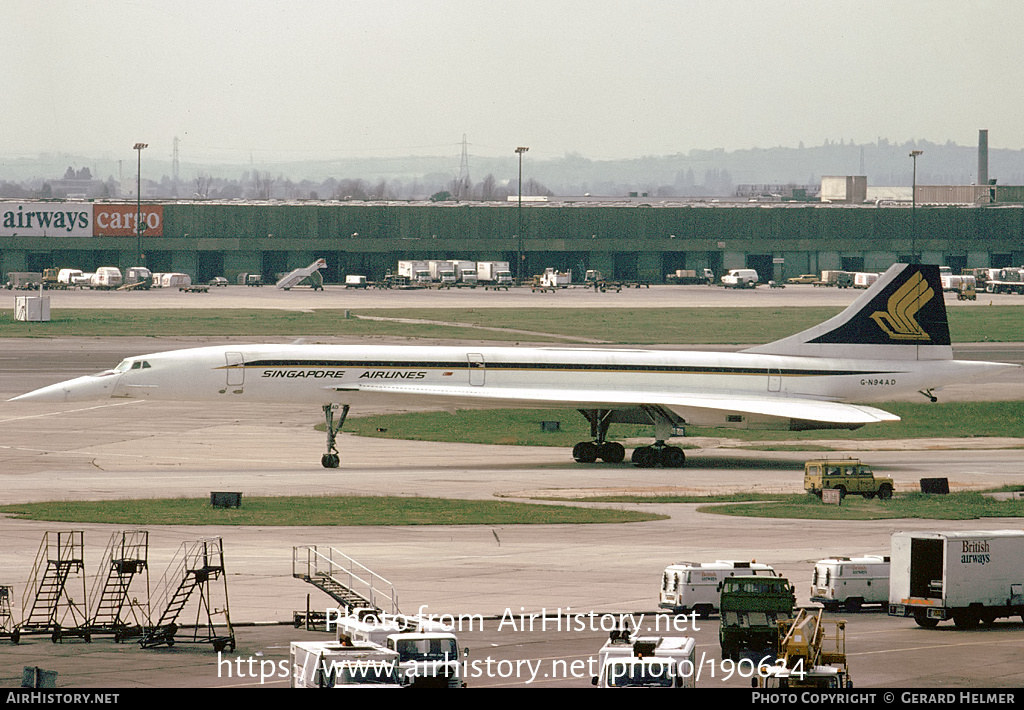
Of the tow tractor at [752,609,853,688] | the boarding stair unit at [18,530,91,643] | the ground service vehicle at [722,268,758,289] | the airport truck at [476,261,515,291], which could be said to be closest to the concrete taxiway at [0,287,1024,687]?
the boarding stair unit at [18,530,91,643]

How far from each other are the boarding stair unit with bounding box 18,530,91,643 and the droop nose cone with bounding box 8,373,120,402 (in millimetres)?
19469

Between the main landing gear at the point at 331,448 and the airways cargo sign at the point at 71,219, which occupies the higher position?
the airways cargo sign at the point at 71,219

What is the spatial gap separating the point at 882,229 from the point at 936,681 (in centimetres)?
17532

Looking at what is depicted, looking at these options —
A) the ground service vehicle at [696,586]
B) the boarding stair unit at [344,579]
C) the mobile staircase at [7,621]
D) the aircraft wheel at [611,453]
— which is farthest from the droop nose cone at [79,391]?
the ground service vehicle at [696,586]

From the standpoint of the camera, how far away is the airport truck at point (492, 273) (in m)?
176

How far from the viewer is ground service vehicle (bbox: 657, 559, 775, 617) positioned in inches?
1245

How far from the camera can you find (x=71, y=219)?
173m

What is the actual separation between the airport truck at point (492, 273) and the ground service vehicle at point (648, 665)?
152 m

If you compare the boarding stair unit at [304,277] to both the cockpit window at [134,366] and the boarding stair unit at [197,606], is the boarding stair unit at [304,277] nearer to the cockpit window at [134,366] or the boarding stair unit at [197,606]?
the cockpit window at [134,366]

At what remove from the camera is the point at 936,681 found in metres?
24.7

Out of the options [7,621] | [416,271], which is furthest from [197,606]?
[416,271]

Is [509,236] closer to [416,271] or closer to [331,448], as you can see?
[416,271]

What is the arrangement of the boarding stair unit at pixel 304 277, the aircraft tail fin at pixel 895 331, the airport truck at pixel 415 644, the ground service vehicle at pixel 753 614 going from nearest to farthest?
the airport truck at pixel 415 644, the ground service vehicle at pixel 753 614, the aircraft tail fin at pixel 895 331, the boarding stair unit at pixel 304 277

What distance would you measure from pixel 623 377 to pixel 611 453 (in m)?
3.53
